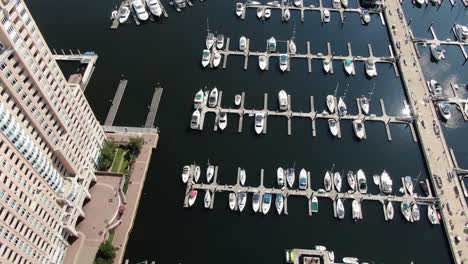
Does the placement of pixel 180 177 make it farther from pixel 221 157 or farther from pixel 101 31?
pixel 101 31

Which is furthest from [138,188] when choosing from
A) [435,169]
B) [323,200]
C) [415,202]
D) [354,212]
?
[435,169]

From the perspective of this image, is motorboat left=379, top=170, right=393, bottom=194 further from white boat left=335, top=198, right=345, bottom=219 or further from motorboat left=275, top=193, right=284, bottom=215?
motorboat left=275, top=193, right=284, bottom=215

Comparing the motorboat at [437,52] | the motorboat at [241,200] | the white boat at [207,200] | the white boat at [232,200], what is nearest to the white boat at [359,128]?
the motorboat at [241,200]

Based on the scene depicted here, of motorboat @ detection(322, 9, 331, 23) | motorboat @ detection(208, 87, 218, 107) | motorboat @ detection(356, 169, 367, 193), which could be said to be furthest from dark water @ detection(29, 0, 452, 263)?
motorboat @ detection(208, 87, 218, 107)

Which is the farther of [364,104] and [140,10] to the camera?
[140,10]

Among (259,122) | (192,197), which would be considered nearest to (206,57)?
(259,122)

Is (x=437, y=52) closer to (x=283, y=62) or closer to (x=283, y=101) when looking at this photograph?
(x=283, y=62)
